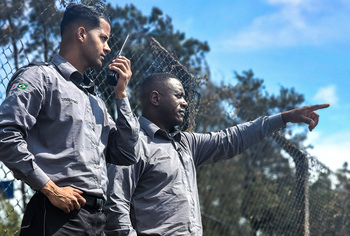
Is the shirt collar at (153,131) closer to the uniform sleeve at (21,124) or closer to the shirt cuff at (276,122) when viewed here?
the shirt cuff at (276,122)

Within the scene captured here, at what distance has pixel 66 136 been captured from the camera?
2295mm

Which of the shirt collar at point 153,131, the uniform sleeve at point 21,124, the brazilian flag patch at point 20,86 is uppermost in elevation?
the shirt collar at point 153,131

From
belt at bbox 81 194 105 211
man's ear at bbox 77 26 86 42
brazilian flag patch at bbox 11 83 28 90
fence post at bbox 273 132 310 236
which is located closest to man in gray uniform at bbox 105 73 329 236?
belt at bbox 81 194 105 211

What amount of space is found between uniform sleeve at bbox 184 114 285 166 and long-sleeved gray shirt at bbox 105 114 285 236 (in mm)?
175

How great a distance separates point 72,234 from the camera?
2176 mm

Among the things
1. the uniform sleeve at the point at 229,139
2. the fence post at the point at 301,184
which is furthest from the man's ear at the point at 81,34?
the fence post at the point at 301,184

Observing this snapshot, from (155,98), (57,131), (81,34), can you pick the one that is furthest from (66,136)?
(155,98)

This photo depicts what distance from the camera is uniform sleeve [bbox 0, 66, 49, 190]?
6.89ft

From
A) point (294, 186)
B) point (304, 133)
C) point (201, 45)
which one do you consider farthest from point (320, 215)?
point (201, 45)

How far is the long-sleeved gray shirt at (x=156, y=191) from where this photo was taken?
117 inches

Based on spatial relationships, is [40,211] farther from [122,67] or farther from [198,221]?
[198,221]

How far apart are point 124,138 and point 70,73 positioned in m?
0.41

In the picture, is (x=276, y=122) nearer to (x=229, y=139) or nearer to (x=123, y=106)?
(x=229, y=139)

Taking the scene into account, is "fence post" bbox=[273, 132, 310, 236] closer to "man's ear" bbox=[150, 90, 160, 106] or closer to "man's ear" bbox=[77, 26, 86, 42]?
"man's ear" bbox=[150, 90, 160, 106]
